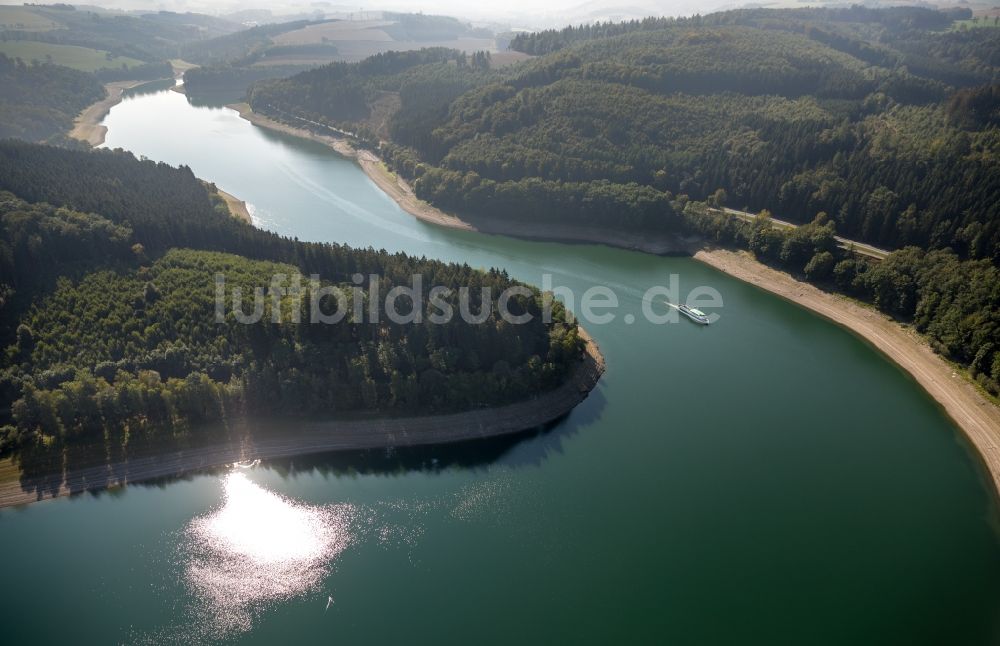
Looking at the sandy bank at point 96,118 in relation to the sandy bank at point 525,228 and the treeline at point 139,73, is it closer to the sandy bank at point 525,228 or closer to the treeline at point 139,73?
the treeline at point 139,73

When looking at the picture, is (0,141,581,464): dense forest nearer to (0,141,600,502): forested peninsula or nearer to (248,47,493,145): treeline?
(0,141,600,502): forested peninsula

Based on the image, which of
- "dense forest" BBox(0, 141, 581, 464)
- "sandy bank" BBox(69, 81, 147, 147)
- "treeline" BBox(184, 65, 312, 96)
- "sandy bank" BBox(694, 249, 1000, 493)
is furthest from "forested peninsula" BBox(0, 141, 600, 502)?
"treeline" BBox(184, 65, 312, 96)

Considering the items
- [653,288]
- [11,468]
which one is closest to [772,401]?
[653,288]

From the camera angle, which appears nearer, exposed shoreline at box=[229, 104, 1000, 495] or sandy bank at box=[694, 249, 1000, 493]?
sandy bank at box=[694, 249, 1000, 493]

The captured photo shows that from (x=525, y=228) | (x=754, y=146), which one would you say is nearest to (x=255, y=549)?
(x=525, y=228)

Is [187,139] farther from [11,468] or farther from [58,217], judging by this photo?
[11,468]
